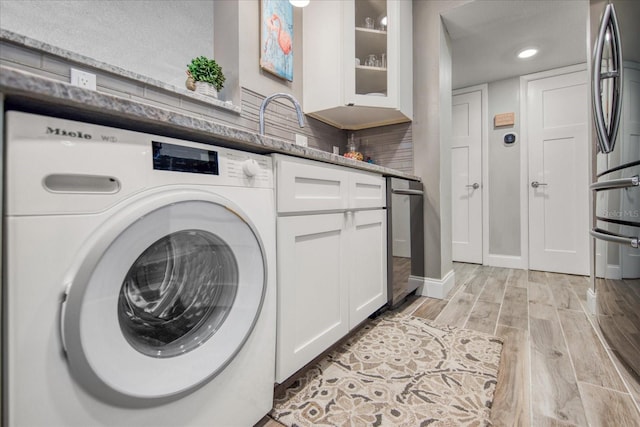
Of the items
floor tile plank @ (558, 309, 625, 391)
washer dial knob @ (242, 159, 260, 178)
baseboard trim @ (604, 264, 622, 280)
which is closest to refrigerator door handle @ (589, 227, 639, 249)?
baseboard trim @ (604, 264, 622, 280)

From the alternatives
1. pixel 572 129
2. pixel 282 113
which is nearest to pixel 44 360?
pixel 282 113

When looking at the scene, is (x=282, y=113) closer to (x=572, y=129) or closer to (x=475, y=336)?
(x=475, y=336)

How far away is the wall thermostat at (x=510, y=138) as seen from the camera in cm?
300

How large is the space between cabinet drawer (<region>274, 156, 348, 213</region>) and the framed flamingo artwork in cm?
90

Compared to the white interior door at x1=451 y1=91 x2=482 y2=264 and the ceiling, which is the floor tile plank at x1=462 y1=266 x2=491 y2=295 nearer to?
the white interior door at x1=451 y1=91 x2=482 y2=264

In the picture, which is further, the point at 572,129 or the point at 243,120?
the point at 572,129

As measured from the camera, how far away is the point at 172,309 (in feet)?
2.29

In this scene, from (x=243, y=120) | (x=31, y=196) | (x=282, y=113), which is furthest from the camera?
(x=282, y=113)

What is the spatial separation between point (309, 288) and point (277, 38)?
1.50 meters

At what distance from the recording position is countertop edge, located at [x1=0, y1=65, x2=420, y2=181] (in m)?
0.42

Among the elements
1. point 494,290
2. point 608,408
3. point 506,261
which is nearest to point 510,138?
point 506,261

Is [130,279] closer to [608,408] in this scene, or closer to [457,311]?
[608,408]

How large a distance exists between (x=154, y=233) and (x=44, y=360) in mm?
251

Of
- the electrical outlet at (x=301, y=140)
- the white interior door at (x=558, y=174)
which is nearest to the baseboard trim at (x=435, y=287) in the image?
the electrical outlet at (x=301, y=140)
